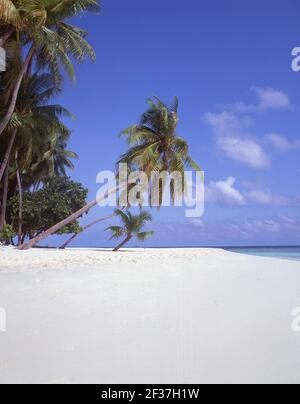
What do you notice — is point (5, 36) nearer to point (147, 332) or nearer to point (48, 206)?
point (147, 332)

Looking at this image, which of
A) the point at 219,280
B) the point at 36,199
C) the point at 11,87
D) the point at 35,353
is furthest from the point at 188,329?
the point at 36,199

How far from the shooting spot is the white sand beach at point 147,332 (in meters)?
2.41

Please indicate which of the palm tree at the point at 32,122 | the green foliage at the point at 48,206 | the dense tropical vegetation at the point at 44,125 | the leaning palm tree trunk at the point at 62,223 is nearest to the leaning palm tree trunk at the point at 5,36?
the dense tropical vegetation at the point at 44,125

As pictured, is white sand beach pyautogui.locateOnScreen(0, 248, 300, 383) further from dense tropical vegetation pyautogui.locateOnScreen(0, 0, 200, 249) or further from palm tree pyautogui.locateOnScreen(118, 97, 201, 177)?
palm tree pyautogui.locateOnScreen(118, 97, 201, 177)

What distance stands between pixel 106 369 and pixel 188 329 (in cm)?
107

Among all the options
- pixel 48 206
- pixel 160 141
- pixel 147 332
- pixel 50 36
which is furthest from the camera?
pixel 48 206

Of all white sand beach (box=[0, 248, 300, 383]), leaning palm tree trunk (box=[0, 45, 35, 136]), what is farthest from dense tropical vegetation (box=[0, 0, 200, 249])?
white sand beach (box=[0, 248, 300, 383])

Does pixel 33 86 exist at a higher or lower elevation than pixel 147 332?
higher

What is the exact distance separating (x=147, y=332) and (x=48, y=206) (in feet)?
66.3

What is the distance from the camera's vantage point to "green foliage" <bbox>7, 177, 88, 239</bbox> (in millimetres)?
Result: 21828

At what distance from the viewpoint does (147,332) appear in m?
3.17

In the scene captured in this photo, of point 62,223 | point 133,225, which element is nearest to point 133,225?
point 133,225

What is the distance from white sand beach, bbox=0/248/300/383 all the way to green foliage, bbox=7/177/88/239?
56.4 ft
